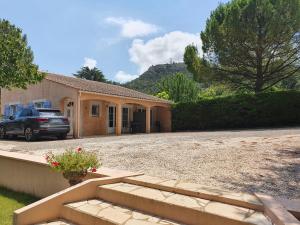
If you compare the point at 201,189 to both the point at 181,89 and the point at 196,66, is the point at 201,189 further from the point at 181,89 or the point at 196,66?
the point at 181,89

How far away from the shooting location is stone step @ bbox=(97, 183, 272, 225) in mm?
3506

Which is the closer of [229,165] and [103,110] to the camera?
[229,165]

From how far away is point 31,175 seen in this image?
21.8 feet

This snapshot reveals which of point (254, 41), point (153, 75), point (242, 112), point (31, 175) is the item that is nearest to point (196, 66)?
point (254, 41)

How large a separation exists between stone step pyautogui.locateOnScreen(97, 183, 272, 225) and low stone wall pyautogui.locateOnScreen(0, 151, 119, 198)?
807 mm

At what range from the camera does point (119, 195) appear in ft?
15.3

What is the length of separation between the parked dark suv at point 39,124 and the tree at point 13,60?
173cm

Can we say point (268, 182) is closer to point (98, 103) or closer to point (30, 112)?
point (30, 112)

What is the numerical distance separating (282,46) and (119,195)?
23576 millimetres

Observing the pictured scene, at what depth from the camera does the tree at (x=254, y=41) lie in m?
23.0

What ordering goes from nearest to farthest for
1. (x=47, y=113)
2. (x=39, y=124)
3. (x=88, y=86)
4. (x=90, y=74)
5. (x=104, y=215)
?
1. (x=104, y=215)
2. (x=39, y=124)
3. (x=47, y=113)
4. (x=88, y=86)
5. (x=90, y=74)

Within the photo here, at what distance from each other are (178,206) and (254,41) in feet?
73.1

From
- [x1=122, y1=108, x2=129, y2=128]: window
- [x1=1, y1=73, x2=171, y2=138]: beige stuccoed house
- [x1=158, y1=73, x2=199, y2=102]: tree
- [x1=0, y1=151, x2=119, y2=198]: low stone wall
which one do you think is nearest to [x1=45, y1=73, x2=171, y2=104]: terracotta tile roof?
[x1=1, y1=73, x2=171, y2=138]: beige stuccoed house

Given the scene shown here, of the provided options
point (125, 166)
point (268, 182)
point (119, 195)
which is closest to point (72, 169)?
point (119, 195)
